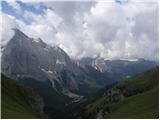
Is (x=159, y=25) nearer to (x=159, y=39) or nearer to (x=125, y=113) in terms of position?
(x=159, y=39)

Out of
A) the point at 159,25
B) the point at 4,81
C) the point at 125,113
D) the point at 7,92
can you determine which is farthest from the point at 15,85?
the point at 159,25

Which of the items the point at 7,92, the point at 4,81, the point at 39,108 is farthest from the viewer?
the point at 39,108

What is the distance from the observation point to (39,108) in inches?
7820

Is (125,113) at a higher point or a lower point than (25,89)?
lower

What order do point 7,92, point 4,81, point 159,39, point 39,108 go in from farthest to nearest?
point 39,108
point 4,81
point 7,92
point 159,39

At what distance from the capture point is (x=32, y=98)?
182 metres

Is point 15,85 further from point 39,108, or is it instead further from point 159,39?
point 159,39

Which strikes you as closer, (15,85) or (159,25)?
(159,25)

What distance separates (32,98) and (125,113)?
50125 mm

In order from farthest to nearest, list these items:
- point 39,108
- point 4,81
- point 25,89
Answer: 1. point 39,108
2. point 25,89
3. point 4,81

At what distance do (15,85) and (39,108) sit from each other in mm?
34434

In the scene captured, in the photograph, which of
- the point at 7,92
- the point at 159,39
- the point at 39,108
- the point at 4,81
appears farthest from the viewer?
the point at 39,108

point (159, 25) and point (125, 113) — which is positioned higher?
point (159, 25)

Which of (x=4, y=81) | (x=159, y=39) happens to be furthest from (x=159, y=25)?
(x=4, y=81)
